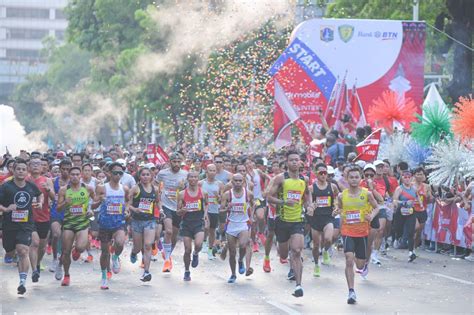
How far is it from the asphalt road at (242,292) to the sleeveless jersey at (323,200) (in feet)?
3.24

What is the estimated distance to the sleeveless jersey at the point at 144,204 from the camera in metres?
16.1

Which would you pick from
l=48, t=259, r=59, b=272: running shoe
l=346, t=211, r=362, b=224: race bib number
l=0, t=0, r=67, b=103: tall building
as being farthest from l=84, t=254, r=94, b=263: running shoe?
l=0, t=0, r=67, b=103: tall building

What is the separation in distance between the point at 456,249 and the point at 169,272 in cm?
663

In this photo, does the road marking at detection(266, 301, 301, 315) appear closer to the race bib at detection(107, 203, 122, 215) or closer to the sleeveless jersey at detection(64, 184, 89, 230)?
the race bib at detection(107, 203, 122, 215)

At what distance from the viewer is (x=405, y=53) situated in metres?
33.2

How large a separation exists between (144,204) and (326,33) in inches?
695

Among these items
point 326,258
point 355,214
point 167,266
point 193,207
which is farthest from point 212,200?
point 355,214

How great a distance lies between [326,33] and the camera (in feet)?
108

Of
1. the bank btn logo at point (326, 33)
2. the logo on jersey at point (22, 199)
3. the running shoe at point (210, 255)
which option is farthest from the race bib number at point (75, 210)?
the bank btn logo at point (326, 33)

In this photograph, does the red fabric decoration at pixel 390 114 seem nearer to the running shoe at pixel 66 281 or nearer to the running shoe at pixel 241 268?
the running shoe at pixel 241 268

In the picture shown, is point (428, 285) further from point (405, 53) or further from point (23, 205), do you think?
point (405, 53)

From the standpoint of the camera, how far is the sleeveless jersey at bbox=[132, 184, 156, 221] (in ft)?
52.7

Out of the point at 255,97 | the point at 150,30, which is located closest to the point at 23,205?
the point at 255,97

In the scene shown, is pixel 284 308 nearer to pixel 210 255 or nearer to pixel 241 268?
pixel 241 268
